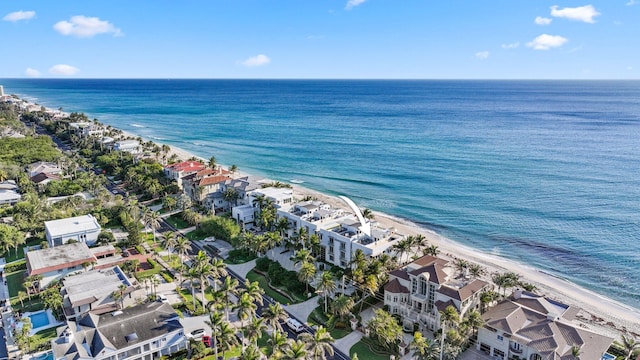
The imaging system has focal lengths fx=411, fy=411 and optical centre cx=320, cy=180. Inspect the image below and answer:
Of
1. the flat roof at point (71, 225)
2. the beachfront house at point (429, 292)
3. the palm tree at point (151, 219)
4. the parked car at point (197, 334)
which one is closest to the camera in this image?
the parked car at point (197, 334)

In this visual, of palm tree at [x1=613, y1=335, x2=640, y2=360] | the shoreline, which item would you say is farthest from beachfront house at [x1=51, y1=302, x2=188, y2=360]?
palm tree at [x1=613, y1=335, x2=640, y2=360]

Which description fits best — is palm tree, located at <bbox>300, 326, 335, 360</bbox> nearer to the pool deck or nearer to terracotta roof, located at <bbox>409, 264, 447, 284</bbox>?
terracotta roof, located at <bbox>409, 264, 447, 284</bbox>

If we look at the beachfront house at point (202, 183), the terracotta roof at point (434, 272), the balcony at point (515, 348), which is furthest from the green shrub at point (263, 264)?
the balcony at point (515, 348)

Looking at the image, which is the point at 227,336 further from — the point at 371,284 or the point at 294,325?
the point at 371,284

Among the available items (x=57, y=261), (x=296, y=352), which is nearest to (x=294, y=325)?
(x=296, y=352)

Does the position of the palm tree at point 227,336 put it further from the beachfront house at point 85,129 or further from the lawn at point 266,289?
the beachfront house at point 85,129

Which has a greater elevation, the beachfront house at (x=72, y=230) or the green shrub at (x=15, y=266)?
the beachfront house at (x=72, y=230)

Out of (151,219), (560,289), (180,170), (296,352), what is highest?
(180,170)
